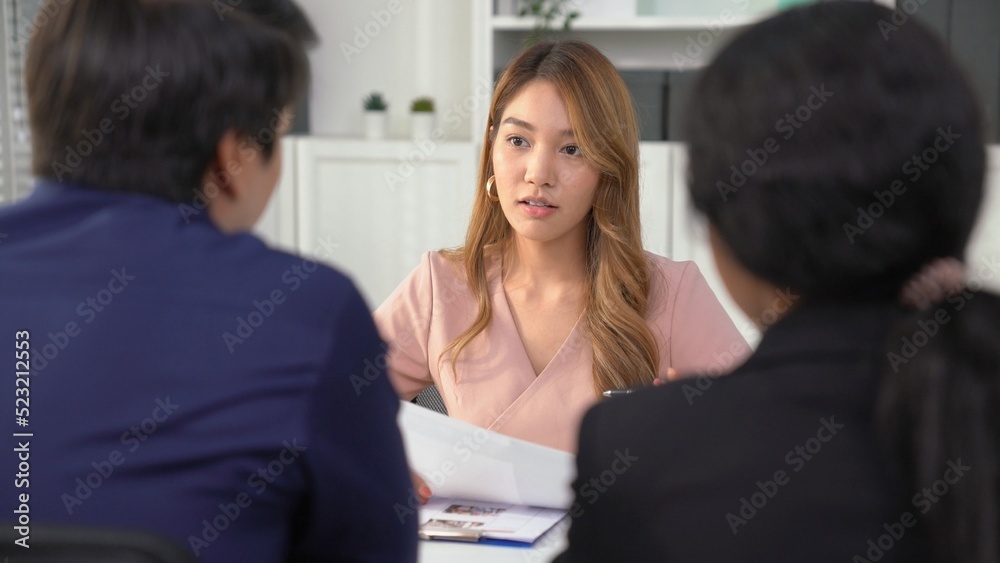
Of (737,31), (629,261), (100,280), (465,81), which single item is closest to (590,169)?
(629,261)

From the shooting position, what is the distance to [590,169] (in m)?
1.98

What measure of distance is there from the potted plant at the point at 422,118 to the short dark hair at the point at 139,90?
2631 millimetres

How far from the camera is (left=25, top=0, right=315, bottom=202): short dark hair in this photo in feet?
3.09

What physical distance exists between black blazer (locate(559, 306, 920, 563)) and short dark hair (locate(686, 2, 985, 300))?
57 mm

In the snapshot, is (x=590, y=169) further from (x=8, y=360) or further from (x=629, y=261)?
(x=8, y=360)

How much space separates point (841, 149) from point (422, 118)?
291 centimetres

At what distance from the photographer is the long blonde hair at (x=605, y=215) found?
1.92 meters

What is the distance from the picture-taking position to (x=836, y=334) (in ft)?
2.72

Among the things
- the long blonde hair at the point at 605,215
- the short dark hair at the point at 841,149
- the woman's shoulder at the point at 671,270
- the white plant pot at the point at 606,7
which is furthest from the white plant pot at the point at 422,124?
the short dark hair at the point at 841,149

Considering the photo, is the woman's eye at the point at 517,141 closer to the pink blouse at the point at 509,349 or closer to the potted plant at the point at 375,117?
the pink blouse at the point at 509,349
